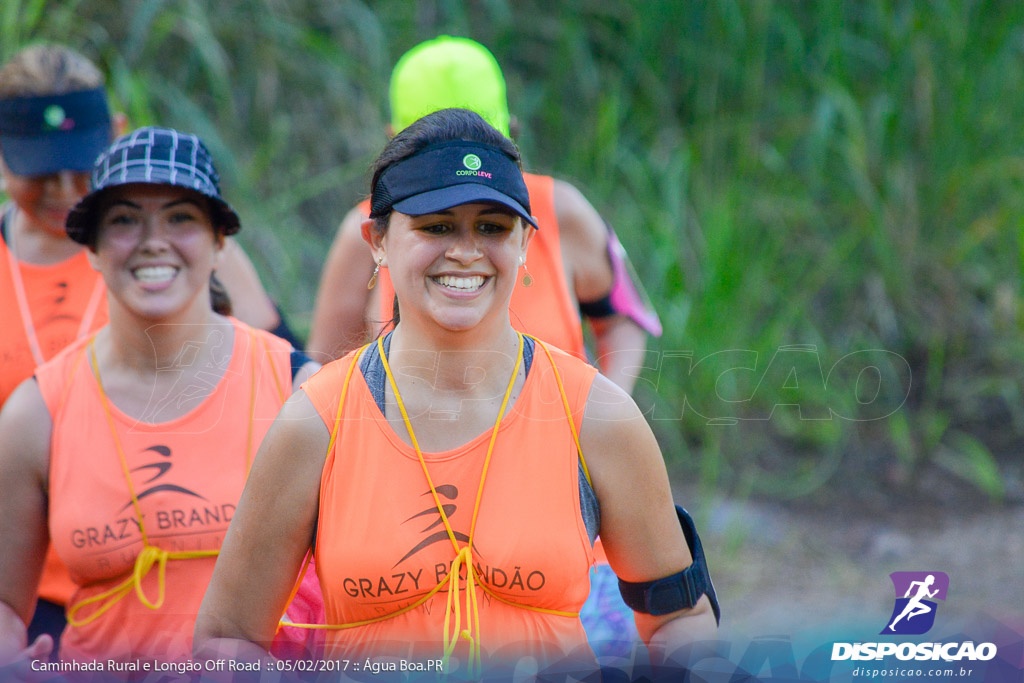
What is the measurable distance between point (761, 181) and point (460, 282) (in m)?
4.39

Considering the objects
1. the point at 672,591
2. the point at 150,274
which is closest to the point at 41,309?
the point at 150,274

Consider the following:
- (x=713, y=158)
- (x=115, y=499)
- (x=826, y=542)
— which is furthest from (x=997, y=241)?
(x=115, y=499)

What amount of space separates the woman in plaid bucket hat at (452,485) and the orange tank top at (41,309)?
113 cm

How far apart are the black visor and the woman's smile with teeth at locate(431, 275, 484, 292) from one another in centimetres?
13

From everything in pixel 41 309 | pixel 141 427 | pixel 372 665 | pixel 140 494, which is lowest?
pixel 372 665

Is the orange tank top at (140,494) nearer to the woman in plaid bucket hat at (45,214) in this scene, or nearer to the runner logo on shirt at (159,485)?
the runner logo on shirt at (159,485)

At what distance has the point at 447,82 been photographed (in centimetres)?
281

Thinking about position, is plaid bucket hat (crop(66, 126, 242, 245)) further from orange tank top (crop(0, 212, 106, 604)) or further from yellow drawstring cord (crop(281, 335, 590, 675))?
yellow drawstring cord (crop(281, 335, 590, 675))

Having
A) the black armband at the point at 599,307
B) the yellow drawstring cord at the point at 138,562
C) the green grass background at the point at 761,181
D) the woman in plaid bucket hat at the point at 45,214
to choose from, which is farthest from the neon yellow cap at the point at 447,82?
the green grass background at the point at 761,181

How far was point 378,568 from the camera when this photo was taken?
1671 mm

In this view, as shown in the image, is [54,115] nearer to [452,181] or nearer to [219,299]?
[219,299]

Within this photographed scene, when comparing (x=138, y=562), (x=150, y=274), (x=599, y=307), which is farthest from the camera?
(x=599, y=307)

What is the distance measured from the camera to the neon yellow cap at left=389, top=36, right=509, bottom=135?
2.80 meters

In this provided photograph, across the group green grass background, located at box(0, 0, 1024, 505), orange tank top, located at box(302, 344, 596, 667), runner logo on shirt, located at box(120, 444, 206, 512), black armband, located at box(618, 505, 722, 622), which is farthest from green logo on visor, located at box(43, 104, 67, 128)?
green grass background, located at box(0, 0, 1024, 505)
